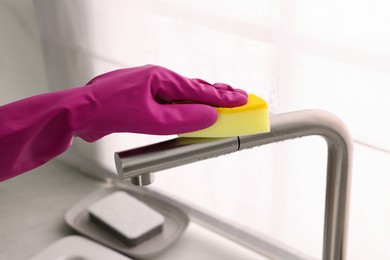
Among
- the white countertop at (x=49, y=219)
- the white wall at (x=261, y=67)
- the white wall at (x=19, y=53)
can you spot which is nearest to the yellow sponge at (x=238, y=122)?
the white wall at (x=261, y=67)

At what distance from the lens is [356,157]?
2.77 ft

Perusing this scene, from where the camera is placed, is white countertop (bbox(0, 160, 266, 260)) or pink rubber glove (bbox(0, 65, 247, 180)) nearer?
pink rubber glove (bbox(0, 65, 247, 180))

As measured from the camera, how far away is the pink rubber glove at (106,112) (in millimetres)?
560

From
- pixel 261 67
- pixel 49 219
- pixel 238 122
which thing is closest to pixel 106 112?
pixel 238 122

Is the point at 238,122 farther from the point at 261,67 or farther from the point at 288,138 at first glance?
the point at 261,67

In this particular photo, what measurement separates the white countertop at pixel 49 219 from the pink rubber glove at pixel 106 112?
503 mm

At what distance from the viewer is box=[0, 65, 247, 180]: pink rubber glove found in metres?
0.56

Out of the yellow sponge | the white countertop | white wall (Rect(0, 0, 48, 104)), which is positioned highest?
the yellow sponge

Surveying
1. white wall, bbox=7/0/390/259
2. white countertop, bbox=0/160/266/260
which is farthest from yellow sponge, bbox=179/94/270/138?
white countertop, bbox=0/160/266/260

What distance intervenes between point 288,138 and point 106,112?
175 millimetres

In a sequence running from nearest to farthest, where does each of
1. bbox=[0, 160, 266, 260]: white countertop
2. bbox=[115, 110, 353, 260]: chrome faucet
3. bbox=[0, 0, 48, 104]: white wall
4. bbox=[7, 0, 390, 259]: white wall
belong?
bbox=[115, 110, 353, 260]: chrome faucet
bbox=[7, 0, 390, 259]: white wall
bbox=[0, 160, 266, 260]: white countertop
bbox=[0, 0, 48, 104]: white wall

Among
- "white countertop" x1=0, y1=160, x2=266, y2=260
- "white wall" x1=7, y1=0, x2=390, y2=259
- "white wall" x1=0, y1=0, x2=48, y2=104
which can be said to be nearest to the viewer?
"white wall" x1=7, y1=0, x2=390, y2=259

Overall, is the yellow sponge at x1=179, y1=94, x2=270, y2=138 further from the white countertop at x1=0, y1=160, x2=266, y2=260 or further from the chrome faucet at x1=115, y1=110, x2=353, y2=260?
the white countertop at x1=0, y1=160, x2=266, y2=260

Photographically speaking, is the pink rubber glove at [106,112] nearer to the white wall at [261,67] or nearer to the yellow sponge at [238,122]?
the yellow sponge at [238,122]
